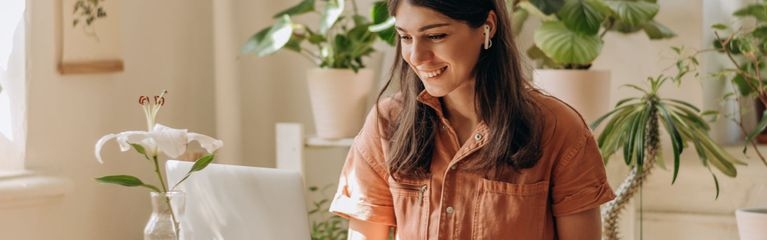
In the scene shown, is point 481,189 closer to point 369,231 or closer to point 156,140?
point 369,231

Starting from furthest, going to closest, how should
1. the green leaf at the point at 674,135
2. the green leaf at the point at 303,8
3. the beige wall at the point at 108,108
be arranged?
the green leaf at the point at 303,8
the beige wall at the point at 108,108
the green leaf at the point at 674,135

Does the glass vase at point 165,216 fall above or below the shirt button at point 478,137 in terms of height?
below

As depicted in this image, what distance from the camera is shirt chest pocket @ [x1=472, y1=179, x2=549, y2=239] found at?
180cm

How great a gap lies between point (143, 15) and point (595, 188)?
1756 millimetres

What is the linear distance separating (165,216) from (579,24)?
133 cm

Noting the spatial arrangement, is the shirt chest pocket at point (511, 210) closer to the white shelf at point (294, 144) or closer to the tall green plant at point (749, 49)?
the tall green plant at point (749, 49)

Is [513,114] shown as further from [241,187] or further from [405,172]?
[241,187]

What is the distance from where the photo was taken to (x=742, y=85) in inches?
123

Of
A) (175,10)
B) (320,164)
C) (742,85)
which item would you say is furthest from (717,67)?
(175,10)

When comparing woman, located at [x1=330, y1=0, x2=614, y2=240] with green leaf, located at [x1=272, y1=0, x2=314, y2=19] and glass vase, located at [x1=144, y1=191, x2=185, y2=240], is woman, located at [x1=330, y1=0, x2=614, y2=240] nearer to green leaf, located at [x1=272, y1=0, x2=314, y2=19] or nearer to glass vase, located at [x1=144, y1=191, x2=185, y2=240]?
glass vase, located at [x1=144, y1=191, x2=185, y2=240]

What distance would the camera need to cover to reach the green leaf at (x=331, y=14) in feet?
10.3

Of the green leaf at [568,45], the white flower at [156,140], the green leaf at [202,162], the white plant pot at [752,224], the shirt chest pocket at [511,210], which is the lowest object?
the white plant pot at [752,224]

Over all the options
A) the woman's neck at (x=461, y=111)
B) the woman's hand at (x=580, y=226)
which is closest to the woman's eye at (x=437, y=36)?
the woman's neck at (x=461, y=111)

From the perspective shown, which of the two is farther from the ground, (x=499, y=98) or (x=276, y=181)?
(x=499, y=98)
